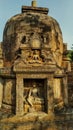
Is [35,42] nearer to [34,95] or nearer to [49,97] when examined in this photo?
[34,95]

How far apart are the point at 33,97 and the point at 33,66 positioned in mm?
1518

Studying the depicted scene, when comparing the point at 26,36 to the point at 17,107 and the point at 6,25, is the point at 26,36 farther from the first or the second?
the point at 17,107

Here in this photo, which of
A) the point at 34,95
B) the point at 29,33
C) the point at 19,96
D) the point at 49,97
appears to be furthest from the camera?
the point at 29,33

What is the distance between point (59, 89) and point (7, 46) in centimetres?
372

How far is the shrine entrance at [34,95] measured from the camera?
13031mm

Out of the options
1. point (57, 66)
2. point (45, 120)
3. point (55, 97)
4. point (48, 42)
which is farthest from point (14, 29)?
point (45, 120)

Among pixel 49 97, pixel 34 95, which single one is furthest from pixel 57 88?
pixel 34 95

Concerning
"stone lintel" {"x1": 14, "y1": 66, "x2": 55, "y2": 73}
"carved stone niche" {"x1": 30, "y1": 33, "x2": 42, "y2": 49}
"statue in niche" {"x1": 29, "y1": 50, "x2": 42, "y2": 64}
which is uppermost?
"carved stone niche" {"x1": 30, "y1": 33, "x2": 42, "y2": 49}

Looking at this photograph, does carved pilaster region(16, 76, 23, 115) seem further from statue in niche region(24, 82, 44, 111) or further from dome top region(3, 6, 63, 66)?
dome top region(3, 6, 63, 66)

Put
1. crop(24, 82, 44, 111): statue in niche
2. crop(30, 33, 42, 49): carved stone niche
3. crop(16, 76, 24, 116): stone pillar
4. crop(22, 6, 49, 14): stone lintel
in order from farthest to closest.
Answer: crop(22, 6, 49, 14): stone lintel
crop(30, 33, 42, 49): carved stone niche
crop(24, 82, 44, 111): statue in niche
crop(16, 76, 24, 116): stone pillar

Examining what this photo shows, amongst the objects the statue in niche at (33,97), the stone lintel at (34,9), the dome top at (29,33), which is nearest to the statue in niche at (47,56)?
the dome top at (29,33)

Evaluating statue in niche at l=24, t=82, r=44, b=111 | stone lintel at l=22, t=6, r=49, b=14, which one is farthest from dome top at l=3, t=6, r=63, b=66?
statue in niche at l=24, t=82, r=44, b=111

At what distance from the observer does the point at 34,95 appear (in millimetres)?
13383

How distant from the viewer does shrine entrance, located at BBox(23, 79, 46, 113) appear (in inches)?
513
